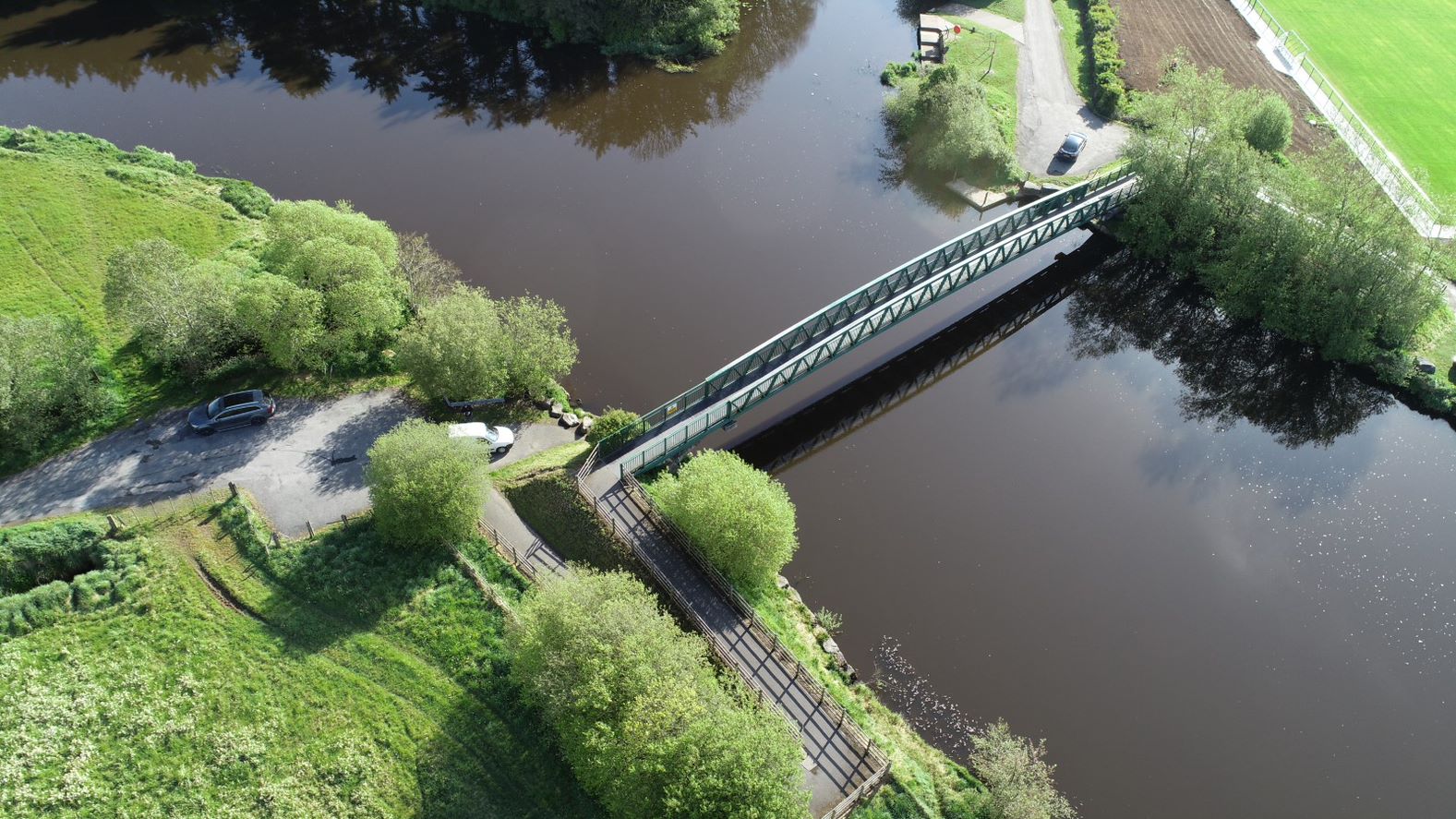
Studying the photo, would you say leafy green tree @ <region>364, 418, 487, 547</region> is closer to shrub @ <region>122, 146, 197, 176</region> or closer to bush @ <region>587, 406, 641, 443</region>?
bush @ <region>587, 406, 641, 443</region>

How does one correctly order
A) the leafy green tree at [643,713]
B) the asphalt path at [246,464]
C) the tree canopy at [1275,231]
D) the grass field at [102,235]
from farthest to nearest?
the tree canopy at [1275,231], the grass field at [102,235], the asphalt path at [246,464], the leafy green tree at [643,713]

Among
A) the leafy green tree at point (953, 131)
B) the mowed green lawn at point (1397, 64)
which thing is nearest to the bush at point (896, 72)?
Answer: the leafy green tree at point (953, 131)

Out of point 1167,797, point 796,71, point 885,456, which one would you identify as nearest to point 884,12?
point 796,71

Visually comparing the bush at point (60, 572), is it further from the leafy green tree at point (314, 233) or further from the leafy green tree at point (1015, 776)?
the leafy green tree at point (1015, 776)

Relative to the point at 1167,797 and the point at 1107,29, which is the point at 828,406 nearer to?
the point at 1167,797

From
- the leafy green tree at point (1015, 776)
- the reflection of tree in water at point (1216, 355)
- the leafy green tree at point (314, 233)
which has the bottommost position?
the leafy green tree at point (1015, 776)

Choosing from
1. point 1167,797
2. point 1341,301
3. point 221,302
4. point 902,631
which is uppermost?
point 221,302
